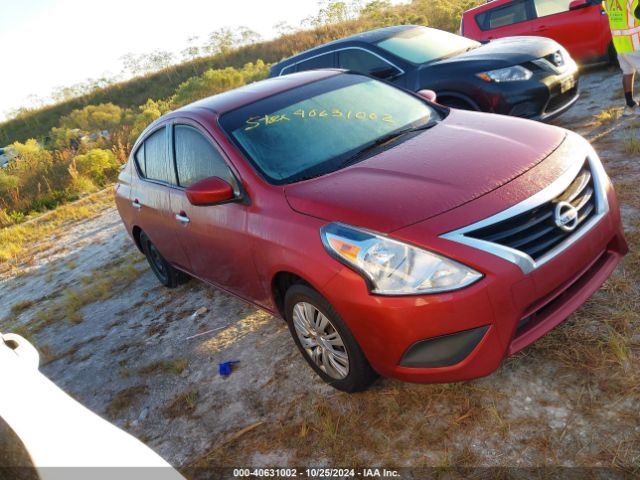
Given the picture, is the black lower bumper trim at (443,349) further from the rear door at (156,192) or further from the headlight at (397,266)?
the rear door at (156,192)

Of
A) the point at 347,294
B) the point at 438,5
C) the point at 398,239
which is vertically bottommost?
the point at 347,294

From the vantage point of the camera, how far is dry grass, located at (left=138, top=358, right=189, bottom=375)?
3688 millimetres

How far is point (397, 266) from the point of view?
7.34ft

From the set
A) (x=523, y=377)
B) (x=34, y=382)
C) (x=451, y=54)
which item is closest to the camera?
(x=34, y=382)

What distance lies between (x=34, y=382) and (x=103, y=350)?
10.1ft

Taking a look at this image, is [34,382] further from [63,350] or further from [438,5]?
[438,5]

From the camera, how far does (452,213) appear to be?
7.45 feet

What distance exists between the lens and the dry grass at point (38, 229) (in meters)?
9.22

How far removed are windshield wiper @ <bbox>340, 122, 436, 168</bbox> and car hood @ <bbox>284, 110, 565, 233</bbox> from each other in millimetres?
98

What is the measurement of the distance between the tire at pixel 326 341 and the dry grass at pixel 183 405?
868 millimetres

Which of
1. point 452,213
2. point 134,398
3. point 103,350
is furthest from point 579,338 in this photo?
point 103,350

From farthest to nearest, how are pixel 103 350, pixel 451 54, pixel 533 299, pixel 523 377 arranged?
pixel 451 54 → pixel 103 350 → pixel 523 377 → pixel 533 299

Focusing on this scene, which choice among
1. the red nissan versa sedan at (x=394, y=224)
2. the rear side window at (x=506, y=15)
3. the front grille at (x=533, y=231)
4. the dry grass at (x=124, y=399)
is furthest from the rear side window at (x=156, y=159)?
the rear side window at (x=506, y=15)

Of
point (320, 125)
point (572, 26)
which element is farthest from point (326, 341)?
point (572, 26)
